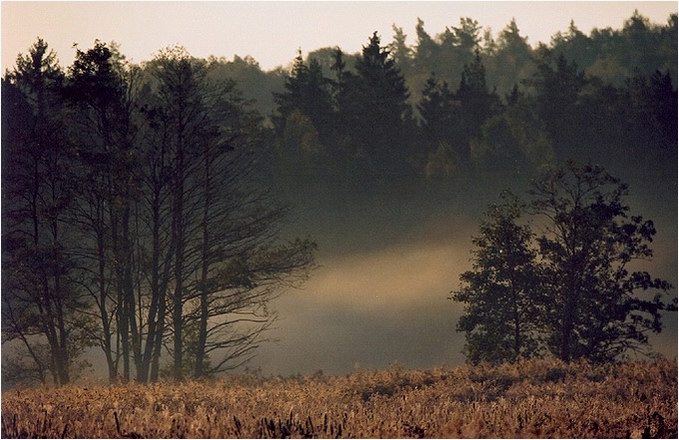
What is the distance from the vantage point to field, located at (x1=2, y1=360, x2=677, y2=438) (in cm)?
1215

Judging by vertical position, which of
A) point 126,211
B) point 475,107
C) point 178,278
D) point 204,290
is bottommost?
point 204,290

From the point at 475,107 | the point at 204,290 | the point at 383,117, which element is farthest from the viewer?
the point at 475,107

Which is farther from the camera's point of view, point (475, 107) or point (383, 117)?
point (475, 107)

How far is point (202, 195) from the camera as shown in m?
24.7

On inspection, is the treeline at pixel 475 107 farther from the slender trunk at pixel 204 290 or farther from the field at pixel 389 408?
the field at pixel 389 408

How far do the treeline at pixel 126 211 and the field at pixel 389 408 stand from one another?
516cm

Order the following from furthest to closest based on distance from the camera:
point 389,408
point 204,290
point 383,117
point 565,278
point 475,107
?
point 475,107, point 383,117, point 204,290, point 565,278, point 389,408

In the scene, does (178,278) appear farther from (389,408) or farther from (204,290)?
(389,408)

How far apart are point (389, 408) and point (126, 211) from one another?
11616mm

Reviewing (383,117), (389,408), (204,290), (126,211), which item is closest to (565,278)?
(383,117)

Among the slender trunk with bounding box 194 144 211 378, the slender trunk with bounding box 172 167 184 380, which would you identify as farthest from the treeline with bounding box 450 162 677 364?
the slender trunk with bounding box 172 167 184 380

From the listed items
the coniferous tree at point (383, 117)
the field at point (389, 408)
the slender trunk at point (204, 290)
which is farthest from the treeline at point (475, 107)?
the field at point (389, 408)

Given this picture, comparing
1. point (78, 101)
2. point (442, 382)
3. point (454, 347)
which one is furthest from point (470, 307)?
point (78, 101)

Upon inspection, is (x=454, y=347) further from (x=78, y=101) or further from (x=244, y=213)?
(x=78, y=101)
